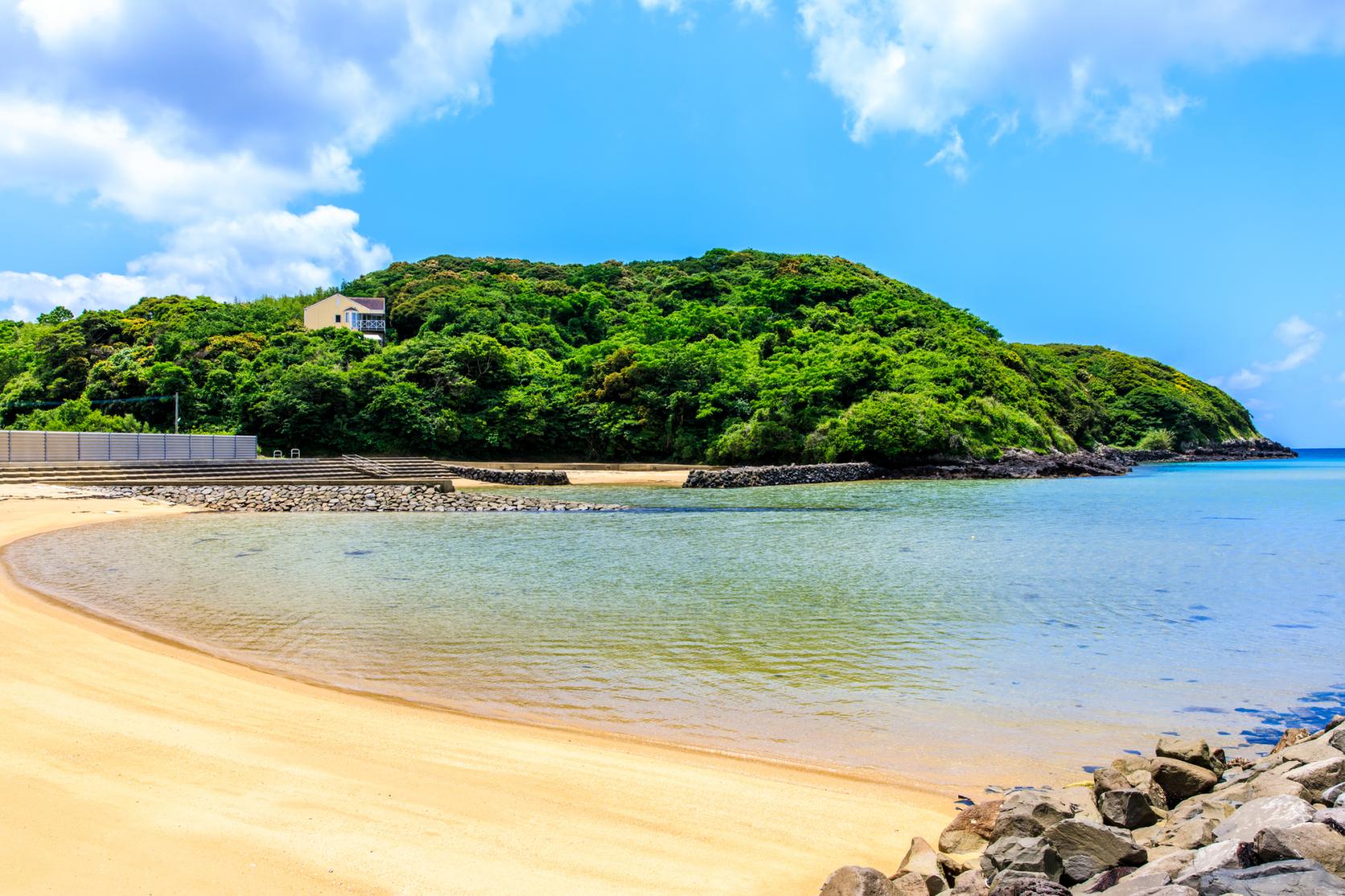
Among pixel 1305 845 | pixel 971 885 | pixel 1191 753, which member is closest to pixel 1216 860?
pixel 1305 845

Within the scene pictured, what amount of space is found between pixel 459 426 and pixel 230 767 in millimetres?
51344

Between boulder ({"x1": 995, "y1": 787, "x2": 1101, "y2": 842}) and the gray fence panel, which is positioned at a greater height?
the gray fence panel

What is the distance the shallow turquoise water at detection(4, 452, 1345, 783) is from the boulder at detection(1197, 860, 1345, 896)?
2618 mm

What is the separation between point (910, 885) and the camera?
11.1 ft

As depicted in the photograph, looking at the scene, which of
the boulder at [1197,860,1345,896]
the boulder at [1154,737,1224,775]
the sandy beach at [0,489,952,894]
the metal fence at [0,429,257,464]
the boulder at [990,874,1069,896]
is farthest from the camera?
the metal fence at [0,429,257,464]

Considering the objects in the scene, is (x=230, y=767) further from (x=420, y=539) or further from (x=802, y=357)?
(x=802, y=357)

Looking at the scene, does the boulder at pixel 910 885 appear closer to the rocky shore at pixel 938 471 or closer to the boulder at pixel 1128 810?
the boulder at pixel 1128 810

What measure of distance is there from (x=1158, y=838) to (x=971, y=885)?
3.78ft

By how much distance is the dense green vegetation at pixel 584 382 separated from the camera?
5159 cm

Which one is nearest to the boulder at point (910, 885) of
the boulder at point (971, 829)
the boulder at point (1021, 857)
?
the boulder at point (1021, 857)

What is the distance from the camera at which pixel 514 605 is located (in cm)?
1107

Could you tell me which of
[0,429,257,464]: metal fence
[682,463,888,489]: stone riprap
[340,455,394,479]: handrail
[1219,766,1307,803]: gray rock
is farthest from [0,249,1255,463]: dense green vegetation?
[1219,766,1307,803]: gray rock

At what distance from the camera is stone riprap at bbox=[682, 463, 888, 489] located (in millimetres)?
41156

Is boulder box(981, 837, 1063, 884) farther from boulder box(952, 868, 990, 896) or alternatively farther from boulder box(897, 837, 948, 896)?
boulder box(897, 837, 948, 896)
